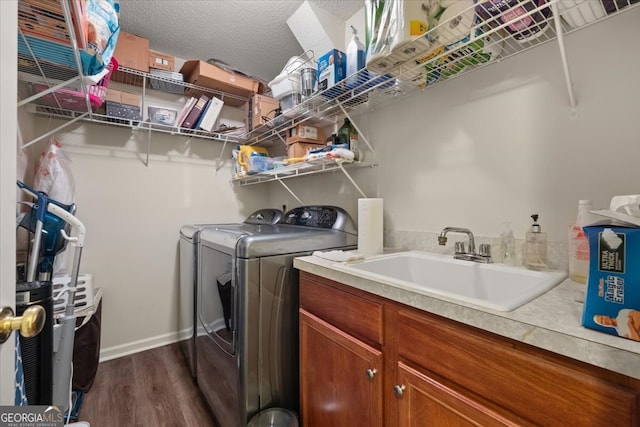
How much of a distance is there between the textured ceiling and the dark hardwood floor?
257 centimetres

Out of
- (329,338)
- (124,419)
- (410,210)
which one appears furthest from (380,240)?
(124,419)

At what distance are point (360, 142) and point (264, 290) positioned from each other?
1147 millimetres

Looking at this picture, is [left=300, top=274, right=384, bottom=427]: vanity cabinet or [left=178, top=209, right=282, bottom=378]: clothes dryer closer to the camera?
[left=300, top=274, right=384, bottom=427]: vanity cabinet

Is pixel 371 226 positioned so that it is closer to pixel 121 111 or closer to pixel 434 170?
pixel 434 170

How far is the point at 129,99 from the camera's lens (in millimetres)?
2127

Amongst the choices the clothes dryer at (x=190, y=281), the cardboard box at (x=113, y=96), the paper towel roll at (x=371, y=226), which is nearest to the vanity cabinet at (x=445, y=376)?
the paper towel roll at (x=371, y=226)

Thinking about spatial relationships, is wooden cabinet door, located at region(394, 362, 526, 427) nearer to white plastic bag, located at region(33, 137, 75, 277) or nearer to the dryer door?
the dryer door

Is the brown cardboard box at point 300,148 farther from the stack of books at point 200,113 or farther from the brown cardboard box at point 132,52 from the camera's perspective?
the brown cardboard box at point 132,52

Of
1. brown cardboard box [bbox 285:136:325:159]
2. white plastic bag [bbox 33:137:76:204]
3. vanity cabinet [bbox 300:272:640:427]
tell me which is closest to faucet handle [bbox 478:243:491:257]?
vanity cabinet [bbox 300:272:640:427]

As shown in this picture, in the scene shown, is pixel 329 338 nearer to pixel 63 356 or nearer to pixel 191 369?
pixel 63 356

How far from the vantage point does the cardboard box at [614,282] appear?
1.62 feet

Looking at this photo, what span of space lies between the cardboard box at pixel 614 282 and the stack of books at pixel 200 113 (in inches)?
100

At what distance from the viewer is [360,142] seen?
6.07 ft

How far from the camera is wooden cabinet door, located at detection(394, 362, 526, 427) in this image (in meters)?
0.65
